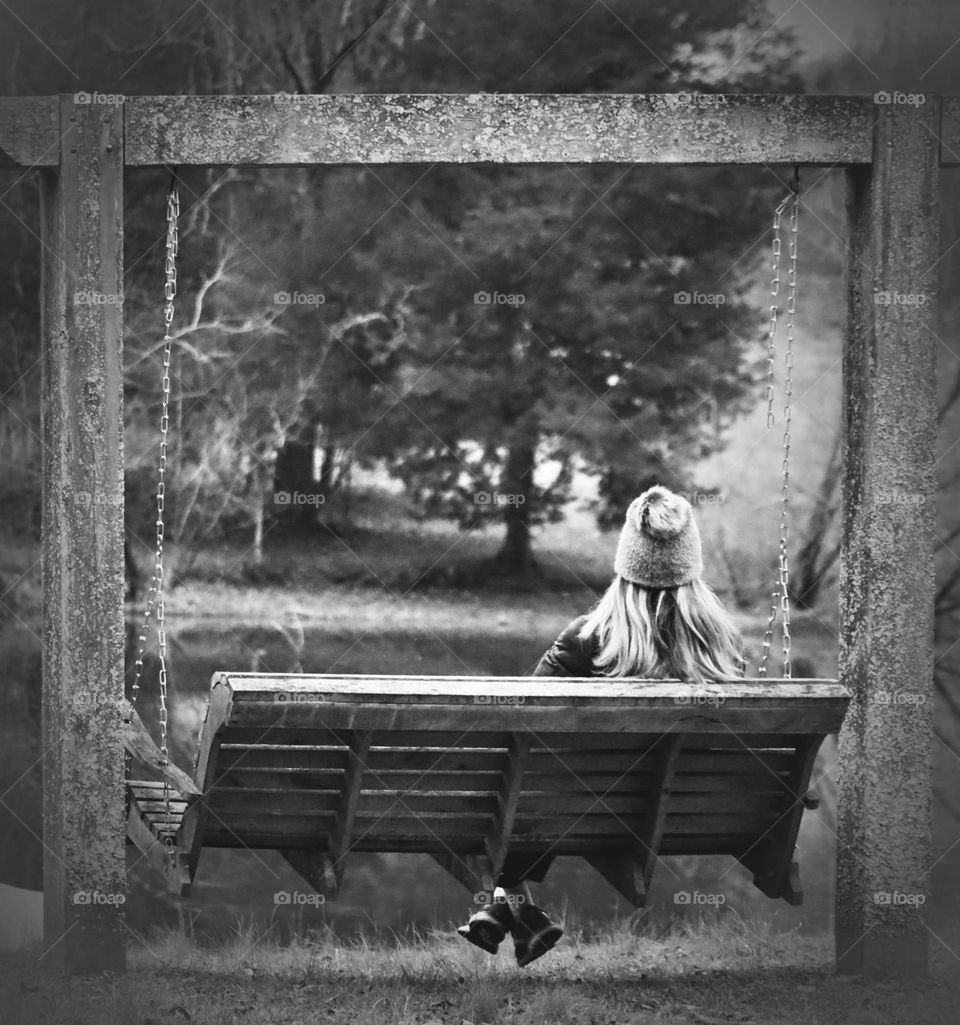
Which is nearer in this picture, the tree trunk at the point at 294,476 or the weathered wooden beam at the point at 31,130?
the weathered wooden beam at the point at 31,130

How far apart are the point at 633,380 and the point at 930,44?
9.56ft

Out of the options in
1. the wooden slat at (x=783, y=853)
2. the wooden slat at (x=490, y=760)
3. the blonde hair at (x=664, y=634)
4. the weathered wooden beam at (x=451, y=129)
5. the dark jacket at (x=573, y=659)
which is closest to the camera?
the wooden slat at (x=490, y=760)

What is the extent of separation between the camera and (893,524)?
4.46m

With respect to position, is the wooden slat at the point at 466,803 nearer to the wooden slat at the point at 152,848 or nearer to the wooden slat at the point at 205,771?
the wooden slat at the point at 205,771

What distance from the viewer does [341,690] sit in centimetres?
330

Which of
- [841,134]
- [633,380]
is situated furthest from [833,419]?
[841,134]

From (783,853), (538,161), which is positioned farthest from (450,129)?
(783,853)

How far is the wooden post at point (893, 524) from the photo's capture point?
4.45 metres

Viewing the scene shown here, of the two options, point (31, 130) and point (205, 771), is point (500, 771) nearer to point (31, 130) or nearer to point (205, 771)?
point (205, 771)

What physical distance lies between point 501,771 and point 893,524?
5.51ft

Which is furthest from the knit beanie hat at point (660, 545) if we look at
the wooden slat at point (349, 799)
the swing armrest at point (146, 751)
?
the swing armrest at point (146, 751)

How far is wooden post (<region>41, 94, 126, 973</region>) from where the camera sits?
437cm

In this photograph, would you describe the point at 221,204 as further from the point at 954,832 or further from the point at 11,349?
the point at 954,832

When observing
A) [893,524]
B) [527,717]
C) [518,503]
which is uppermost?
[518,503]
